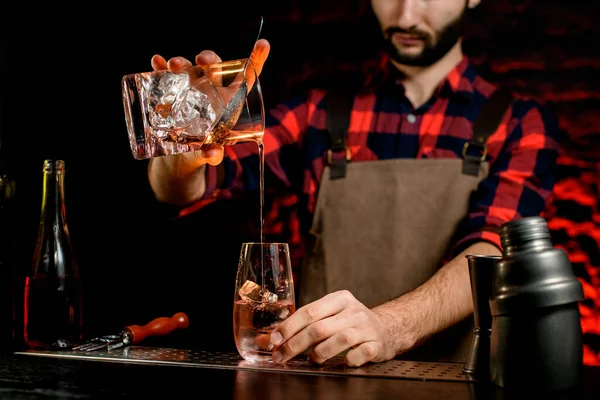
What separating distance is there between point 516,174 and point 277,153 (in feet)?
2.76

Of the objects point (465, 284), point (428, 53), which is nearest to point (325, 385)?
point (465, 284)

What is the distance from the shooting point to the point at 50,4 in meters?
2.81

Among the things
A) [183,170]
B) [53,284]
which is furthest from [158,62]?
[53,284]

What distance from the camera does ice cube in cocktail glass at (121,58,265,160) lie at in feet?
4.75

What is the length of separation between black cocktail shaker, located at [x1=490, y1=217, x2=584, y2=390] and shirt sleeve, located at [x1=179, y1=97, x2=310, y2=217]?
147 cm

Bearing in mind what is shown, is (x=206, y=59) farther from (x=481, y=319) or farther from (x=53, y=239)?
(x=481, y=319)

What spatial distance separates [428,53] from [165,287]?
4.41ft

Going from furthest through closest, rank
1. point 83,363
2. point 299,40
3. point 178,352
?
point 299,40
point 178,352
point 83,363

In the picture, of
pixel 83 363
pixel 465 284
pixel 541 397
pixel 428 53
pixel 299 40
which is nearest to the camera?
pixel 541 397

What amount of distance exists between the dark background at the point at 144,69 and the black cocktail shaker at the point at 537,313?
167 cm

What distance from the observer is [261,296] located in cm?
132

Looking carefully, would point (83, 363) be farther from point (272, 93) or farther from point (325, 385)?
point (272, 93)

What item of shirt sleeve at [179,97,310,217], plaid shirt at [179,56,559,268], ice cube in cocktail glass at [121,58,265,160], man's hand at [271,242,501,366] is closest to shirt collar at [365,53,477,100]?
plaid shirt at [179,56,559,268]

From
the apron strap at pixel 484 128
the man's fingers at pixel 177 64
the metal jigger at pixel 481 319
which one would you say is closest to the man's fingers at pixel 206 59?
the man's fingers at pixel 177 64
